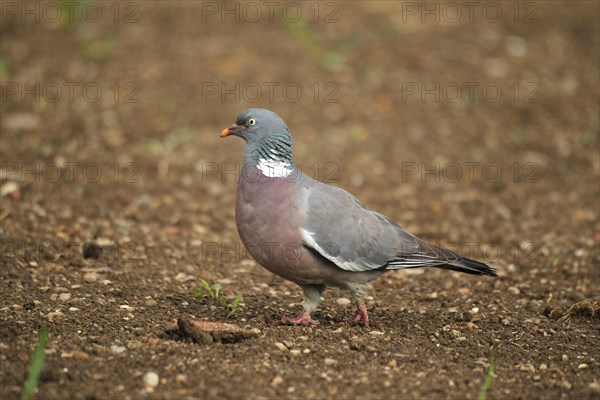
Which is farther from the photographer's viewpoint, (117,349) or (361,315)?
(361,315)

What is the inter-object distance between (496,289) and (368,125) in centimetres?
371

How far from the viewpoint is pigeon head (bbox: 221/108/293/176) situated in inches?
206

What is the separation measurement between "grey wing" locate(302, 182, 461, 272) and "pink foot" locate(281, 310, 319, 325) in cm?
47

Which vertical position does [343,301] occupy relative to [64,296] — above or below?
below

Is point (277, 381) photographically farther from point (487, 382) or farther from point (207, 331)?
point (487, 382)

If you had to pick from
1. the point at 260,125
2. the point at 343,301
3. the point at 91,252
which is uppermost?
the point at 260,125

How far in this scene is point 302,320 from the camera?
531 cm

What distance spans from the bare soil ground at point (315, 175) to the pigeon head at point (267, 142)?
1.10 m

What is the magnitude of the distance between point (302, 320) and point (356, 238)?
68 centimetres

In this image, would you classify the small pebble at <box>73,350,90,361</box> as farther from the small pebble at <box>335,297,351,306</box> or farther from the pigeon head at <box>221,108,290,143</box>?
the small pebble at <box>335,297,351,306</box>

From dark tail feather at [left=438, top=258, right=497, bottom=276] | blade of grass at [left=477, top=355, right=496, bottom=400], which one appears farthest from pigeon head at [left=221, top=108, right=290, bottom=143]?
blade of grass at [left=477, top=355, right=496, bottom=400]

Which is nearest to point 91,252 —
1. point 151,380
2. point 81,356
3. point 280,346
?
point 81,356

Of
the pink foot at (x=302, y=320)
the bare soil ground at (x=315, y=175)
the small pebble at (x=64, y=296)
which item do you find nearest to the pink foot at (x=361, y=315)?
the bare soil ground at (x=315, y=175)

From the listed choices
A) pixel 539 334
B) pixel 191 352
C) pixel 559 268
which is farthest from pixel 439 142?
pixel 191 352
